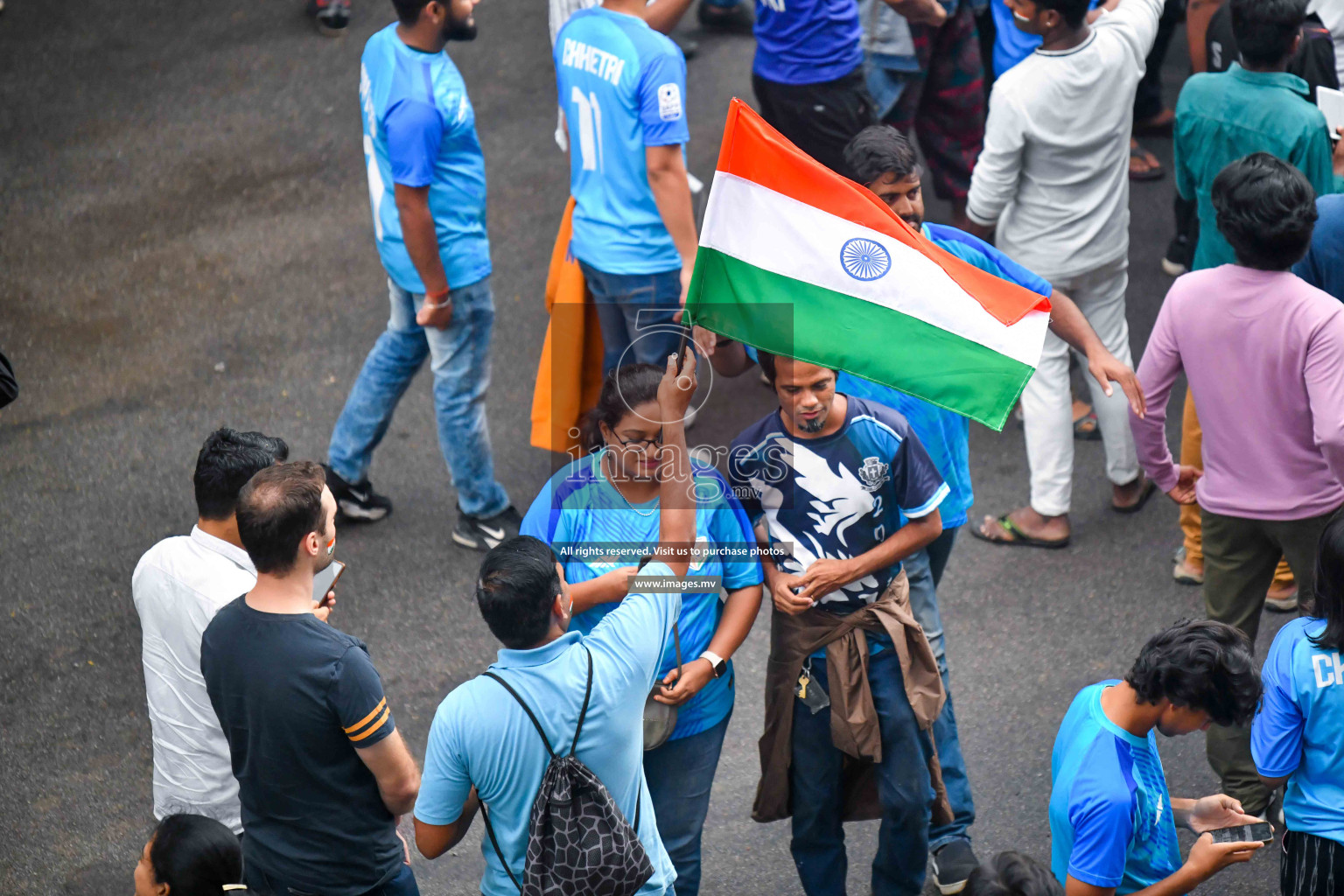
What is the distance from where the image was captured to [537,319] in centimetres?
730

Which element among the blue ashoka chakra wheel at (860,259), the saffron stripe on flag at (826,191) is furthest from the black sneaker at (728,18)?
the blue ashoka chakra wheel at (860,259)

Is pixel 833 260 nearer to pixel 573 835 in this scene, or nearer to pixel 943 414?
pixel 943 414

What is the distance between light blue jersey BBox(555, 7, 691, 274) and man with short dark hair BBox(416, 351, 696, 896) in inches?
101

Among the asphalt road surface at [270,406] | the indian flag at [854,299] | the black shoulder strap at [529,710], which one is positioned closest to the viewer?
the black shoulder strap at [529,710]

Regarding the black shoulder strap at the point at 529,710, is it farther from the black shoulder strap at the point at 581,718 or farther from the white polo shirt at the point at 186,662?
the white polo shirt at the point at 186,662

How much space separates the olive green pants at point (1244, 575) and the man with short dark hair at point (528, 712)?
2.14 meters

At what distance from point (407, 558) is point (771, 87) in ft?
10.4

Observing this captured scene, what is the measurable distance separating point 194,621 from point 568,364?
2.51m

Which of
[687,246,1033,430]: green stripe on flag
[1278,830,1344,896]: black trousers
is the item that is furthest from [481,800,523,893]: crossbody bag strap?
[1278,830,1344,896]: black trousers

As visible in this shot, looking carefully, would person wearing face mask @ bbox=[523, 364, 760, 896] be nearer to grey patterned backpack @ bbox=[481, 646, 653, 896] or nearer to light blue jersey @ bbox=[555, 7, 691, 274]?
grey patterned backpack @ bbox=[481, 646, 653, 896]

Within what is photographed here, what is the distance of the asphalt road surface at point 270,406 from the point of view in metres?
4.58

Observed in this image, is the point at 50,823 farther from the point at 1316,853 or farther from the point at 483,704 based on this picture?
the point at 1316,853

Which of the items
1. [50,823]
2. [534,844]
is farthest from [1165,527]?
[50,823]

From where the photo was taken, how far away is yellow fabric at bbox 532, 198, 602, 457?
548cm
